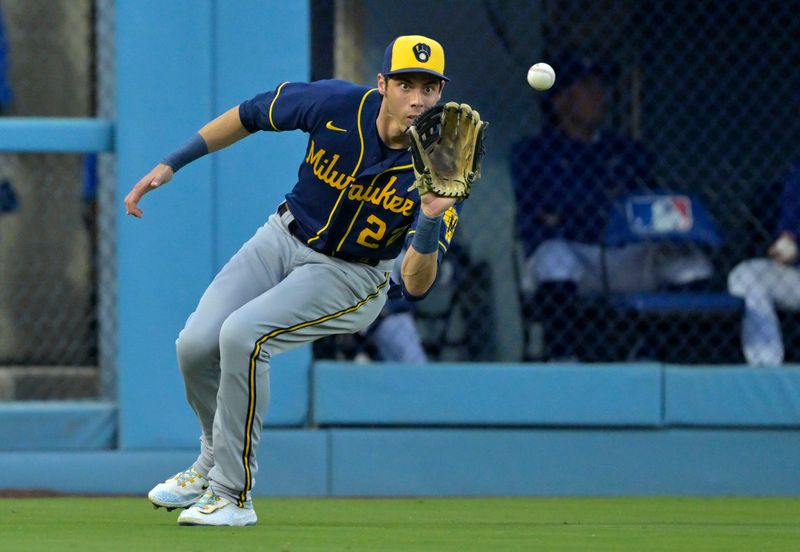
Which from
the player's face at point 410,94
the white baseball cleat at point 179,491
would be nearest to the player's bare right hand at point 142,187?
the player's face at point 410,94

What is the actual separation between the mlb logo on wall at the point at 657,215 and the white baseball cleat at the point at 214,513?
2.95 meters

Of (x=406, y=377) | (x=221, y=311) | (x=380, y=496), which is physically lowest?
(x=380, y=496)

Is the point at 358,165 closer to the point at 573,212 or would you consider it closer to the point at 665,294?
the point at 573,212

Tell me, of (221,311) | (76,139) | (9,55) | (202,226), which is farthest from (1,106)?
(221,311)

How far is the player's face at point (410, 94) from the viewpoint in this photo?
15.7 ft

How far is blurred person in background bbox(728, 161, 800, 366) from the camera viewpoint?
6984 mm

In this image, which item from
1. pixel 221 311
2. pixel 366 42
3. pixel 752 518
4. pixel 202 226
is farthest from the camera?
pixel 366 42

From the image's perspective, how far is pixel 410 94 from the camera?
478 centimetres

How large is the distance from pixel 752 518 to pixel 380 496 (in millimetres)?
1869

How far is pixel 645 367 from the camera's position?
22.5 ft

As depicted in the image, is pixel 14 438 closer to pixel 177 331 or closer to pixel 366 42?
pixel 177 331

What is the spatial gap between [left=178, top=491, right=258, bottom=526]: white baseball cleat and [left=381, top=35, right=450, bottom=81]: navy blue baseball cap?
1541 millimetres

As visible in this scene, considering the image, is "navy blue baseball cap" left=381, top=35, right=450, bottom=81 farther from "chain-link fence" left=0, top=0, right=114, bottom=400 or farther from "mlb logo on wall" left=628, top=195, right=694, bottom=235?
"chain-link fence" left=0, top=0, right=114, bottom=400

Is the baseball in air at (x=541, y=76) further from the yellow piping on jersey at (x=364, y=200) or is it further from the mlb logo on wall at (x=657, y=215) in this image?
the mlb logo on wall at (x=657, y=215)
